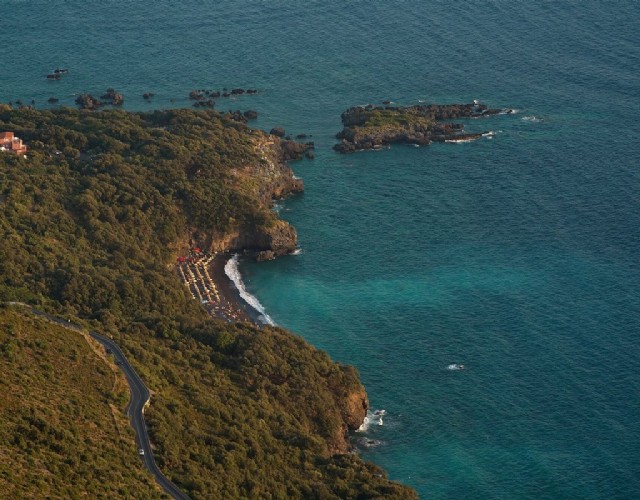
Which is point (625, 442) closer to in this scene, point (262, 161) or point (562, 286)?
point (562, 286)

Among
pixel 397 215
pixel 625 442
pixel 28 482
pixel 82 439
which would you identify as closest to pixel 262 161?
pixel 397 215

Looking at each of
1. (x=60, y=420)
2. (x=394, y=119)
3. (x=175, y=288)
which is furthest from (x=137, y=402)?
(x=394, y=119)

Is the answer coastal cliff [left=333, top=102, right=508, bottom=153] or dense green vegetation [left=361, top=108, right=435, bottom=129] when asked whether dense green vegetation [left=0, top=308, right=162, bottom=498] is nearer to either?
coastal cliff [left=333, top=102, right=508, bottom=153]

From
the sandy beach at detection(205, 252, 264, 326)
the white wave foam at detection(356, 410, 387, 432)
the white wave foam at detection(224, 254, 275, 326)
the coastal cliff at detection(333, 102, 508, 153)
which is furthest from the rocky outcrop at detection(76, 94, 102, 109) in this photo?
the white wave foam at detection(356, 410, 387, 432)

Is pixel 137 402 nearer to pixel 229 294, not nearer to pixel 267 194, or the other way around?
pixel 229 294

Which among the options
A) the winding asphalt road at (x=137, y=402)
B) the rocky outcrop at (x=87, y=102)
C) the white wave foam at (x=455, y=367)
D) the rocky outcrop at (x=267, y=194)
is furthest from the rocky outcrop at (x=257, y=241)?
the rocky outcrop at (x=87, y=102)
